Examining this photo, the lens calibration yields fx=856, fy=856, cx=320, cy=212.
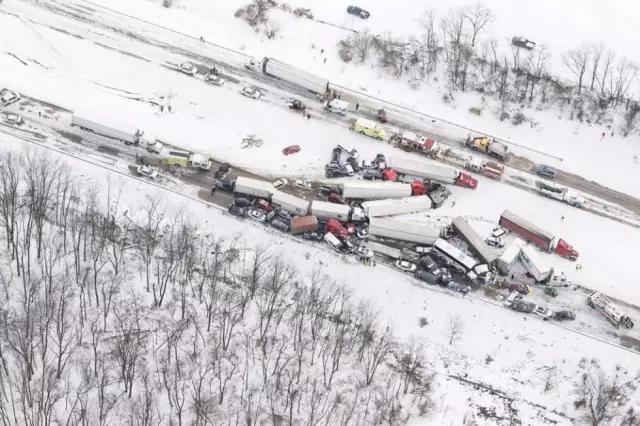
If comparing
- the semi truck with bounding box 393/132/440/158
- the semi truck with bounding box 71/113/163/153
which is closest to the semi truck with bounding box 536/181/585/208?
the semi truck with bounding box 393/132/440/158

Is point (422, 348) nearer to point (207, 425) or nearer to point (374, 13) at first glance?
point (207, 425)

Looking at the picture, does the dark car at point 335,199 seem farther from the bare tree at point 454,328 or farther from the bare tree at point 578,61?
the bare tree at point 578,61

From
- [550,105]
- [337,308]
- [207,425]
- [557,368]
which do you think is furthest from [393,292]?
[550,105]

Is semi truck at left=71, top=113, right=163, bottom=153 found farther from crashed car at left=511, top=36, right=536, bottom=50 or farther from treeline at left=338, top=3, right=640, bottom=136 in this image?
crashed car at left=511, top=36, right=536, bottom=50

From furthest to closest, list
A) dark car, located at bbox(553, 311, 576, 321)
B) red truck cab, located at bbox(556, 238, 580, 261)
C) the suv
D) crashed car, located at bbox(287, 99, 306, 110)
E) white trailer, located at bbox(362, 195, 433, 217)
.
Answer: crashed car, located at bbox(287, 99, 306, 110)
the suv
white trailer, located at bbox(362, 195, 433, 217)
red truck cab, located at bbox(556, 238, 580, 261)
dark car, located at bbox(553, 311, 576, 321)

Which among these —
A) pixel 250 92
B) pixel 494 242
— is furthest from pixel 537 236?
pixel 250 92

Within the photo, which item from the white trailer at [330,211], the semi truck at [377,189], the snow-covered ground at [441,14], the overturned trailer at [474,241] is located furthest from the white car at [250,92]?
the overturned trailer at [474,241]

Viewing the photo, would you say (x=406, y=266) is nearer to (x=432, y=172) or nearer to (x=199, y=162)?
(x=432, y=172)
